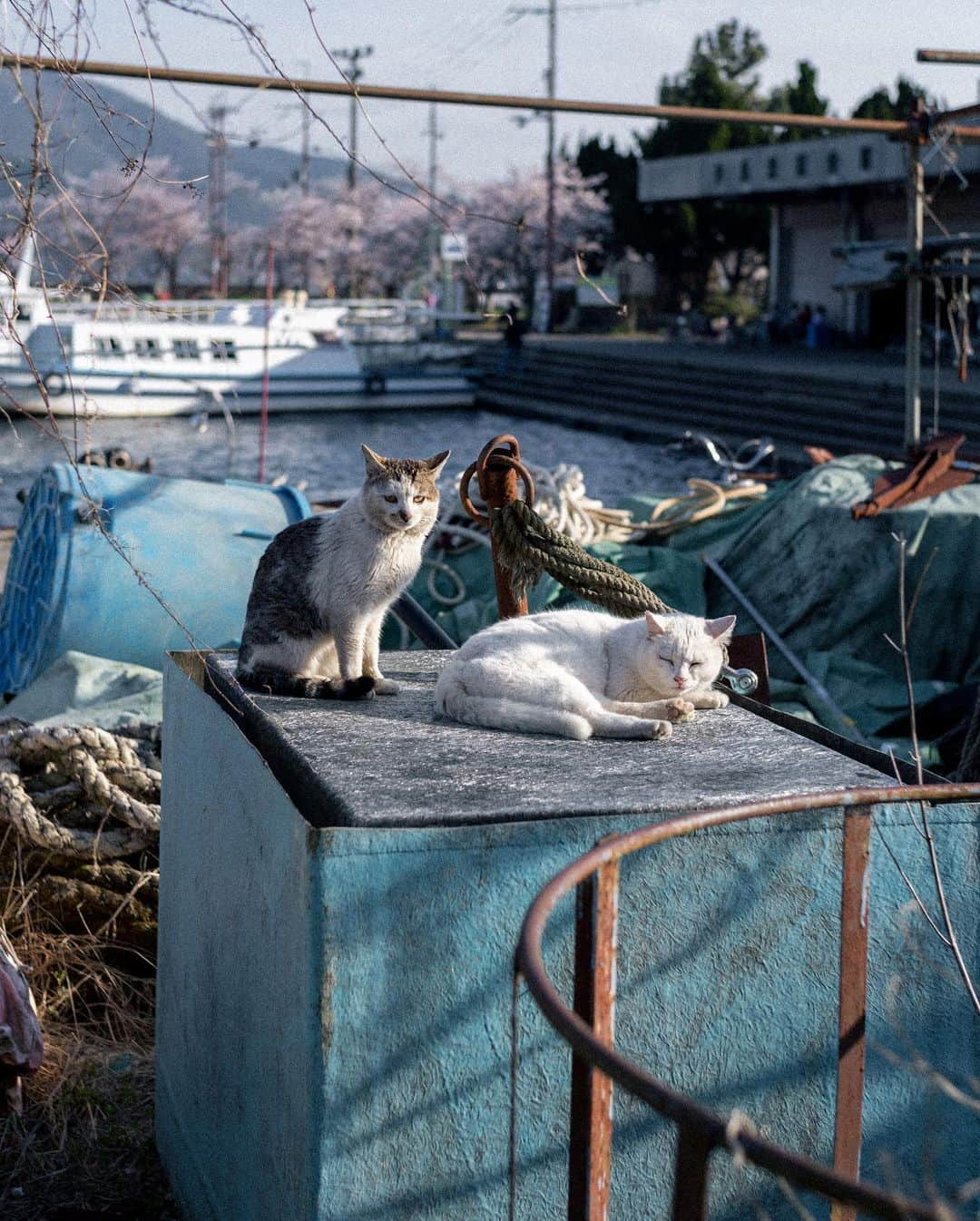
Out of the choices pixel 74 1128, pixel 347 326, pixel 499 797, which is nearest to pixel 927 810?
pixel 499 797

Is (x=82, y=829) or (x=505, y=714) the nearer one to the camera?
(x=505, y=714)

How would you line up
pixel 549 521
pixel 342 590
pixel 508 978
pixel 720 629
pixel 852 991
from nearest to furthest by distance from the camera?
pixel 508 978
pixel 852 991
pixel 720 629
pixel 342 590
pixel 549 521

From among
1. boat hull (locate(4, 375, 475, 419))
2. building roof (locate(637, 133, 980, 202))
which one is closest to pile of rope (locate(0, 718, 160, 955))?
boat hull (locate(4, 375, 475, 419))

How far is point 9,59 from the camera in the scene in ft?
10.6

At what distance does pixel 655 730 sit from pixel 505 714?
35cm

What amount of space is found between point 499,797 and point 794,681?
573 cm

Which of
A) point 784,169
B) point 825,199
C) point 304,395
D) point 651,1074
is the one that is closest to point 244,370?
point 304,395

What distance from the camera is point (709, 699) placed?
11.0 ft

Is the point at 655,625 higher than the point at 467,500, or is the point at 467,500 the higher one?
the point at 467,500

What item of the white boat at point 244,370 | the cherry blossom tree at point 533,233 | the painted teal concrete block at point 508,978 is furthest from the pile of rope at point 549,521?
the cherry blossom tree at point 533,233

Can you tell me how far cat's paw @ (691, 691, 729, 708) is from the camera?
3.34 metres

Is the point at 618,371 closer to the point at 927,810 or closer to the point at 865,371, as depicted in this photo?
the point at 865,371

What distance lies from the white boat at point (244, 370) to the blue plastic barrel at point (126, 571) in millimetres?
26343

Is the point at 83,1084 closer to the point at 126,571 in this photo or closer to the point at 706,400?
the point at 126,571
